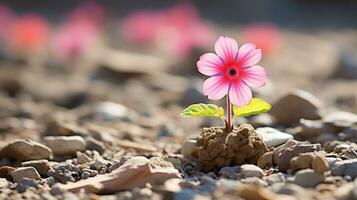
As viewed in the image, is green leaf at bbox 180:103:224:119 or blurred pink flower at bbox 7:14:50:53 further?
blurred pink flower at bbox 7:14:50:53

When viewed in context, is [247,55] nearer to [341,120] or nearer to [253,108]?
[253,108]

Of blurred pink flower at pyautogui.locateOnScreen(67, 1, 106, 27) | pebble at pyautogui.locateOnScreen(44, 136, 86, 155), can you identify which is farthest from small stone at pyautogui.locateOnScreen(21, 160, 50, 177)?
blurred pink flower at pyautogui.locateOnScreen(67, 1, 106, 27)

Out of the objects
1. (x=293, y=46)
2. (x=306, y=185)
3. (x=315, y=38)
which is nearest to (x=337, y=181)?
(x=306, y=185)

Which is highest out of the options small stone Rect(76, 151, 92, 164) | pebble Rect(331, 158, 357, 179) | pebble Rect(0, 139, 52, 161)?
pebble Rect(331, 158, 357, 179)

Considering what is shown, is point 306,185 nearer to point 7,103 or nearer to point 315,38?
point 7,103

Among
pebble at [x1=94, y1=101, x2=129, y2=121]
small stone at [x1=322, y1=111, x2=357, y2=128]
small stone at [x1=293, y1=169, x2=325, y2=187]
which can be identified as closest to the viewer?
small stone at [x1=293, y1=169, x2=325, y2=187]

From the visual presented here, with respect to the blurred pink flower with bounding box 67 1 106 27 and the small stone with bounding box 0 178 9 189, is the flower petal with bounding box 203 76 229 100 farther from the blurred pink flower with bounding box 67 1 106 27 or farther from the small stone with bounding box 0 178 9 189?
the blurred pink flower with bounding box 67 1 106 27
